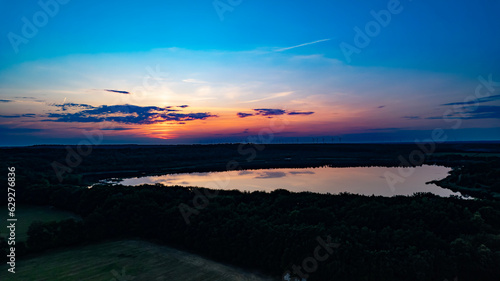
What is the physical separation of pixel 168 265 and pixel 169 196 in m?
7.68

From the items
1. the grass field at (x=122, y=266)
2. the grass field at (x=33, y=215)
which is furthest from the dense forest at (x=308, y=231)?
the grass field at (x=33, y=215)

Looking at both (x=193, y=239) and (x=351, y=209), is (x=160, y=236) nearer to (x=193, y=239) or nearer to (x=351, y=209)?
(x=193, y=239)

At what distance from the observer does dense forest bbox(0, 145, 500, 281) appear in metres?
12.1

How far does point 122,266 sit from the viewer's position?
48.1 ft

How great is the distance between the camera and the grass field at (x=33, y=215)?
21859mm

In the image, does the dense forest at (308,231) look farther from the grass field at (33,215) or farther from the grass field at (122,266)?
the grass field at (33,215)

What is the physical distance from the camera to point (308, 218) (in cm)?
1716

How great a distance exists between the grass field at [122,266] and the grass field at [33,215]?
681 cm

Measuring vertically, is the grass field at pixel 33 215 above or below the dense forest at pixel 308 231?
below

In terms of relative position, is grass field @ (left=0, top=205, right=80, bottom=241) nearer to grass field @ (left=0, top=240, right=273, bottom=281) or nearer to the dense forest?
the dense forest

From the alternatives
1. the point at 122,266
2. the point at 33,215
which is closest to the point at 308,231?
the point at 122,266

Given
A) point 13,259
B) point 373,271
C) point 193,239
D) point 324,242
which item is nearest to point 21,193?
point 13,259

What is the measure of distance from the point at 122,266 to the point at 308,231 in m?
9.33

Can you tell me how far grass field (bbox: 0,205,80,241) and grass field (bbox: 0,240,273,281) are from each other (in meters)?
6.81
